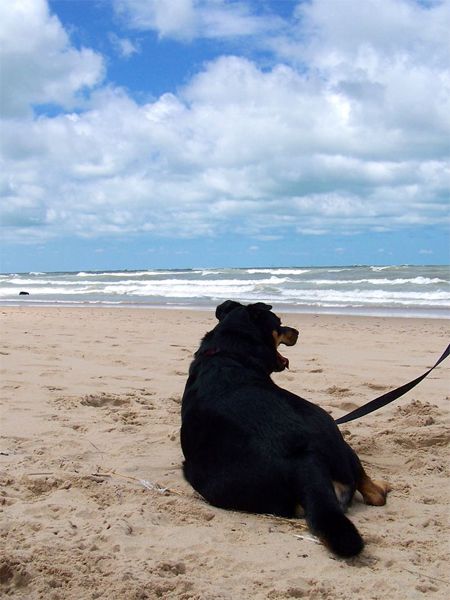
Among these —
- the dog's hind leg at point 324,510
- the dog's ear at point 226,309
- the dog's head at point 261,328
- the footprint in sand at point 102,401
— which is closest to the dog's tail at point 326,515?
the dog's hind leg at point 324,510

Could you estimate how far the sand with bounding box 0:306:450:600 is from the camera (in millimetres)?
2617

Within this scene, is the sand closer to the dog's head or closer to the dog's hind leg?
the dog's hind leg

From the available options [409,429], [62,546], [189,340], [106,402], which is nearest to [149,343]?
[189,340]

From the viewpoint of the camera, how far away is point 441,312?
1686 centimetres

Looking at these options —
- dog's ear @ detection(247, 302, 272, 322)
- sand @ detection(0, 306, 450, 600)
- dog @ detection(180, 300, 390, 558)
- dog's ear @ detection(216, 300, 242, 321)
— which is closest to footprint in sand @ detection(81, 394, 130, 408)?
sand @ detection(0, 306, 450, 600)

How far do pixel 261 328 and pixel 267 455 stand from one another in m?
1.60

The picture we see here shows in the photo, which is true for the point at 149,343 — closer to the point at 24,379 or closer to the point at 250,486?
the point at 24,379

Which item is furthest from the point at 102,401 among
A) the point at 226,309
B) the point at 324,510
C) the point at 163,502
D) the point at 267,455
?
the point at 324,510

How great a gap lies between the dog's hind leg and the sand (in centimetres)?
7

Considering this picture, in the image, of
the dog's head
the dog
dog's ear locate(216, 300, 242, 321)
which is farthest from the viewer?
dog's ear locate(216, 300, 242, 321)

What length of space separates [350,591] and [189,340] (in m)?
8.34

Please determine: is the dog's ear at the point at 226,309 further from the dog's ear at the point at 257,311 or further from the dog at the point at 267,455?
the dog at the point at 267,455

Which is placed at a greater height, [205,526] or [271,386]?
[271,386]

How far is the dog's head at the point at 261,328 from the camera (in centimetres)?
471
